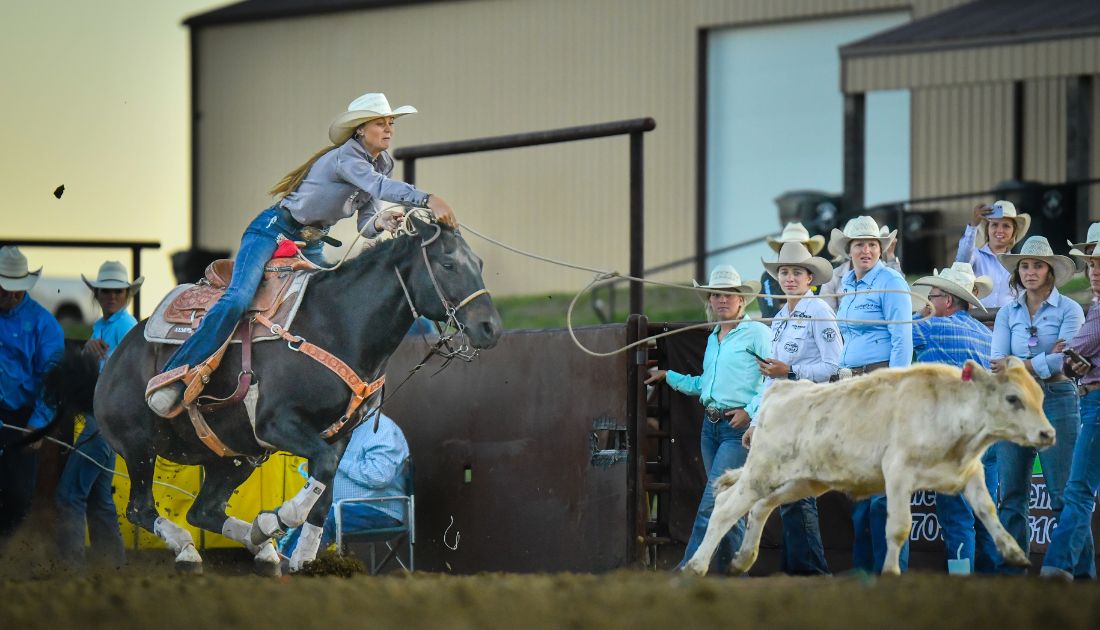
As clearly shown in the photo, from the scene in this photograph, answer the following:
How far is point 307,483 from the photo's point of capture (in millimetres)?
8625

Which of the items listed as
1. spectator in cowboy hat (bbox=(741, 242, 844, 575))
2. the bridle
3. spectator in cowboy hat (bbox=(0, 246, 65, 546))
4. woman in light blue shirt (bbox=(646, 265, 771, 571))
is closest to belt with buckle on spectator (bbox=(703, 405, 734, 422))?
woman in light blue shirt (bbox=(646, 265, 771, 571))

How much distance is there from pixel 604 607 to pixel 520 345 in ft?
15.3

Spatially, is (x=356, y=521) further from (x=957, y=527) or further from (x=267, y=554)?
(x=957, y=527)

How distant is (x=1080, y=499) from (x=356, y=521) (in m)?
4.56

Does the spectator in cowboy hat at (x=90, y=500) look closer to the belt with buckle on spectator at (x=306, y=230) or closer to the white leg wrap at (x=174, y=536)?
the white leg wrap at (x=174, y=536)

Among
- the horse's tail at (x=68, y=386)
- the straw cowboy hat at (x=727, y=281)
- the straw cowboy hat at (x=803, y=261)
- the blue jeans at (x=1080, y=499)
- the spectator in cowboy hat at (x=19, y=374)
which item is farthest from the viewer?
the spectator in cowboy hat at (x=19, y=374)

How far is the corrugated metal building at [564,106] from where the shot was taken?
2311 cm

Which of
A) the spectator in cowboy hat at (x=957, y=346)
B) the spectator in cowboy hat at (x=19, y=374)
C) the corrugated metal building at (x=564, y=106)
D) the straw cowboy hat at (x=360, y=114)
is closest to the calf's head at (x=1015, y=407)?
the spectator in cowboy hat at (x=957, y=346)

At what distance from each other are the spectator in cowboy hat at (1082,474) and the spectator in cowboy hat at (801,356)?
1265 mm

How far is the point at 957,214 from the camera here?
2206cm

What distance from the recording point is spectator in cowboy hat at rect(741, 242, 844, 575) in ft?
28.5

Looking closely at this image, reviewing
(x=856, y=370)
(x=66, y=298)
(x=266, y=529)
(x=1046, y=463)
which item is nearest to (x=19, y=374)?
(x=266, y=529)

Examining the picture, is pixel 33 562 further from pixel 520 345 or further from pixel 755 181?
pixel 755 181

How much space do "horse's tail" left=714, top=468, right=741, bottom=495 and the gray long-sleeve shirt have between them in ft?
7.50
